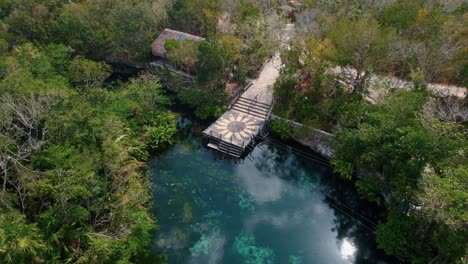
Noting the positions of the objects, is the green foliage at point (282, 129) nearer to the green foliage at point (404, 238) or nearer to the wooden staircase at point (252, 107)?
the wooden staircase at point (252, 107)

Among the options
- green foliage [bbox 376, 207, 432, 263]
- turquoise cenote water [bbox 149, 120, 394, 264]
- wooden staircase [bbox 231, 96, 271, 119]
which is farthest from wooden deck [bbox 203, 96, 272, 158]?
green foliage [bbox 376, 207, 432, 263]

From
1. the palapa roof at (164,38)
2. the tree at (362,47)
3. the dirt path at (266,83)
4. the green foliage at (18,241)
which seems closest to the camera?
the green foliage at (18,241)

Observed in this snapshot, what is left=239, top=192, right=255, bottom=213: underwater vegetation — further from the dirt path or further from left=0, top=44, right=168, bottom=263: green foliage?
the dirt path

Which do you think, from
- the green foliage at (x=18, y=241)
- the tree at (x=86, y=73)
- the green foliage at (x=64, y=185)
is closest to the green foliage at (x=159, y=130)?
the green foliage at (x=64, y=185)

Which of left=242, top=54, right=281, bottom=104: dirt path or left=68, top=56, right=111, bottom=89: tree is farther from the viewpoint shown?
left=242, top=54, right=281, bottom=104: dirt path

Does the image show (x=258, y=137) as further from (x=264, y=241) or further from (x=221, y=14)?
(x=221, y=14)

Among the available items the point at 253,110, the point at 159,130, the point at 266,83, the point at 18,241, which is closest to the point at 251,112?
the point at 253,110
